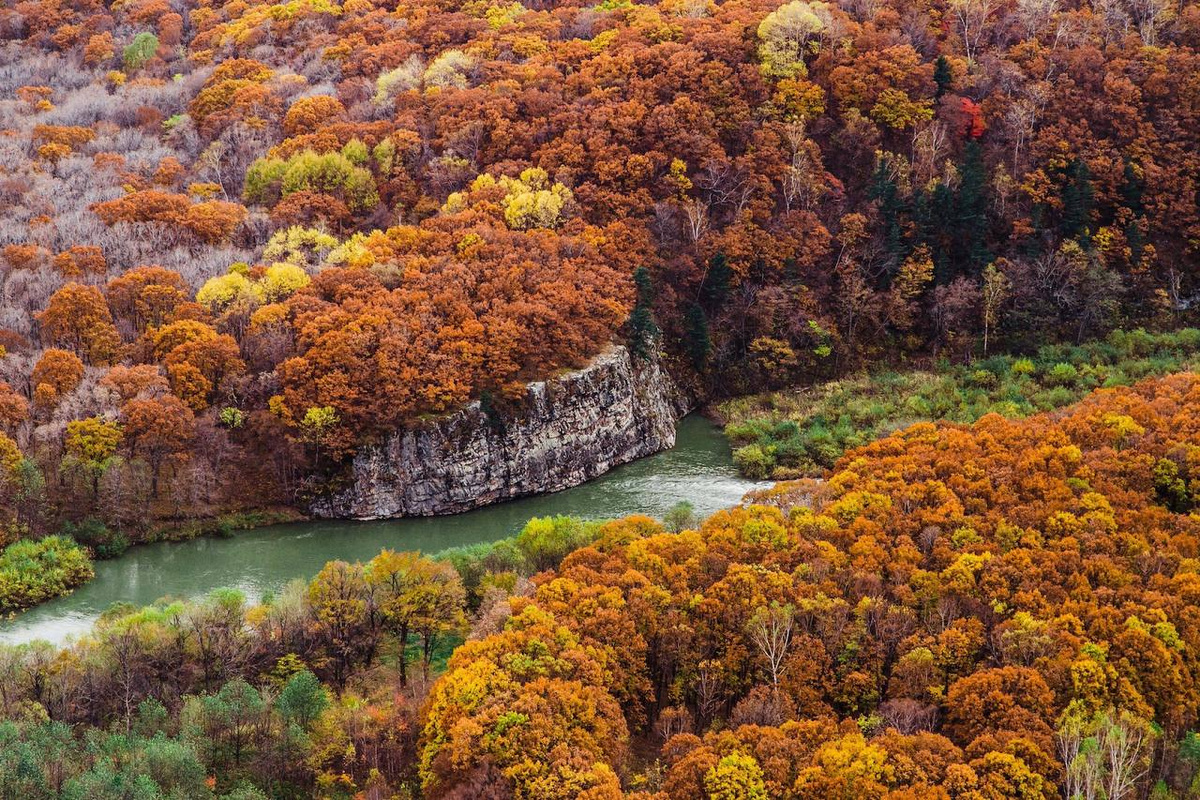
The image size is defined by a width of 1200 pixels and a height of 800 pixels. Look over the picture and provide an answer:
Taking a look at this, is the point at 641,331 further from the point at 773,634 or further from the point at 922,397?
the point at 773,634

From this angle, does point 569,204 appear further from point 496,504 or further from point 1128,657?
point 1128,657

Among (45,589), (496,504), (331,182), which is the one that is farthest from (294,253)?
(45,589)

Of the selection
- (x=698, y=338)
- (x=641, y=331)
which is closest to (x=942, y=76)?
(x=698, y=338)

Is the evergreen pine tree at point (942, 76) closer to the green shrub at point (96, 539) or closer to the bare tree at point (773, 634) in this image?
the bare tree at point (773, 634)

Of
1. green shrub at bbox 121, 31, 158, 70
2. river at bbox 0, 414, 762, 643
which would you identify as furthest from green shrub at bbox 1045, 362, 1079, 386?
green shrub at bbox 121, 31, 158, 70

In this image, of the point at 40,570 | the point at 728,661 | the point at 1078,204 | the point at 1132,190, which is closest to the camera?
the point at 728,661

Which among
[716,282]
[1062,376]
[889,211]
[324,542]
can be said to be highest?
[889,211]
